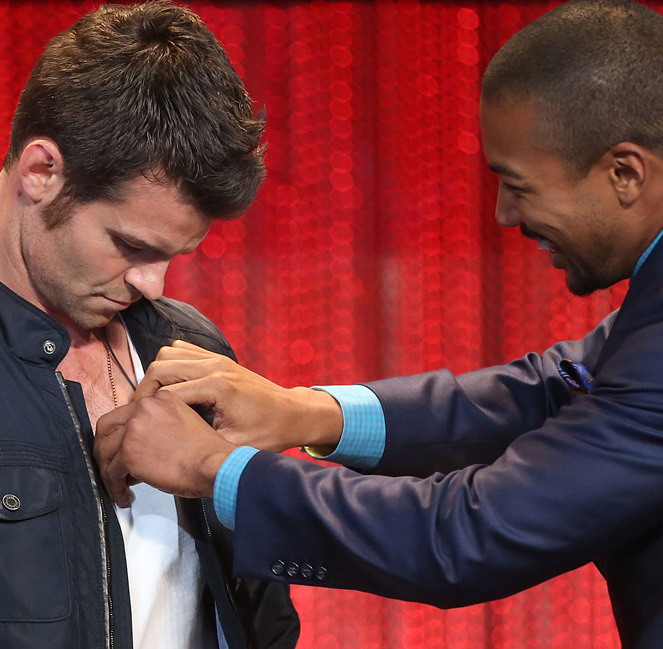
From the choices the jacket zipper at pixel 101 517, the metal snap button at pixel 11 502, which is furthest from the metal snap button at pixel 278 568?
the metal snap button at pixel 11 502

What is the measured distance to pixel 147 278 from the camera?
1331 millimetres

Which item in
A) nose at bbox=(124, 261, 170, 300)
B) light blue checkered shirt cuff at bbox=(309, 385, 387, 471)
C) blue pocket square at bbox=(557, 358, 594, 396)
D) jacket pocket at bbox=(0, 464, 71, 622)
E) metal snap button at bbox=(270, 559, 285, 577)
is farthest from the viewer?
light blue checkered shirt cuff at bbox=(309, 385, 387, 471)

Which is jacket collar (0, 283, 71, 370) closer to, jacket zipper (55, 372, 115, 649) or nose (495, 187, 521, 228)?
jacket zipper (55, 372, 115, 649)

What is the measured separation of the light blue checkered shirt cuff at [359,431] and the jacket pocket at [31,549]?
54 centimetres

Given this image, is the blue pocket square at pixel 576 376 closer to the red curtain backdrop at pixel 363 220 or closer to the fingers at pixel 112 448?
the fingers at pixel 112 448

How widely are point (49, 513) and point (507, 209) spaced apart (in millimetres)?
833

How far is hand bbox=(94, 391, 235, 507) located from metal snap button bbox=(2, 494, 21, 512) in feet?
0.46

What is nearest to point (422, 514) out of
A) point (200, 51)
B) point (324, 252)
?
point (200, 51)

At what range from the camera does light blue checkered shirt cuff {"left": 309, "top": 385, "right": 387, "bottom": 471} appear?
61.4 inches

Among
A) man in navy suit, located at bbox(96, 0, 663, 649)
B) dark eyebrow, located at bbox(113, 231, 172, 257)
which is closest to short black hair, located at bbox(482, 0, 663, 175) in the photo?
man in navy suit, located at bbox(96, 0, 663, 649)

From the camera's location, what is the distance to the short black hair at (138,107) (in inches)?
47.3

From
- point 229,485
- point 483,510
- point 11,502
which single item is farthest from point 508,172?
point 11,502

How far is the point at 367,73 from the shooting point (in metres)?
2.62

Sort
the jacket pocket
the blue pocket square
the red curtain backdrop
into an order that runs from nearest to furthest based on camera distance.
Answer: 1. the jacket pocket
2. the blue pocket square
3. the red curtain backdrop
